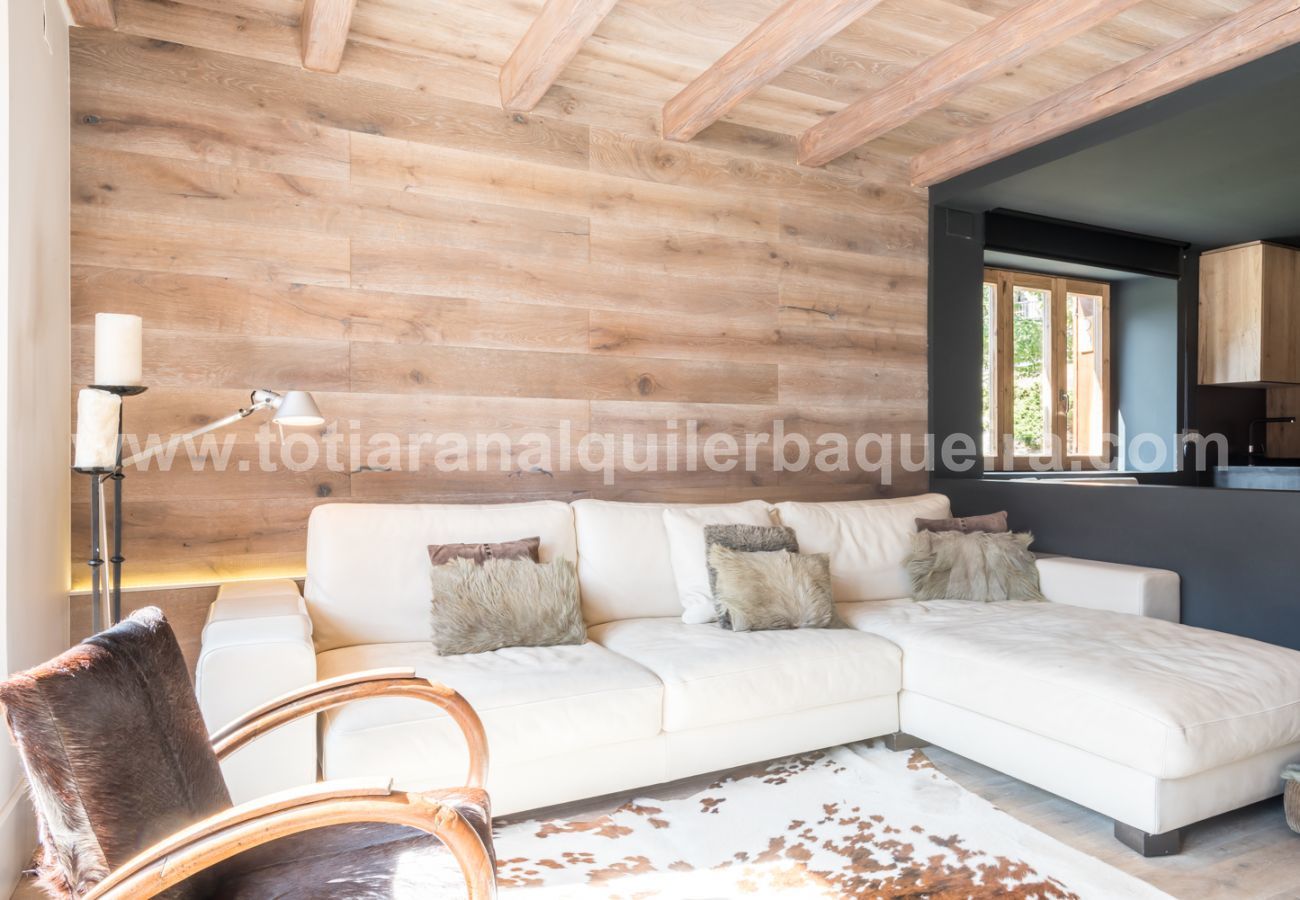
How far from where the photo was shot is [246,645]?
211 centimetres

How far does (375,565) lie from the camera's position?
2895 mm

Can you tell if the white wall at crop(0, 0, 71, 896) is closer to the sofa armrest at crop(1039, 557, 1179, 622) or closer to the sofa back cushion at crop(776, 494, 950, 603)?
the sofa back cushion at crop(776, 494, 950, 603)

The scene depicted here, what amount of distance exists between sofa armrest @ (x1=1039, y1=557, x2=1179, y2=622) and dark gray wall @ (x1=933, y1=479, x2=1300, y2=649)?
113 mm

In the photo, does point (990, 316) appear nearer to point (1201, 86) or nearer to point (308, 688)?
point (1201, 86)

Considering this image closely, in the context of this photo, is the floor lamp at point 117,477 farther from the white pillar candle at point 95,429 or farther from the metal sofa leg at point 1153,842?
the metal sofa leg at point 1153,842

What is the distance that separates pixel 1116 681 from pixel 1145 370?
4587 millimetres

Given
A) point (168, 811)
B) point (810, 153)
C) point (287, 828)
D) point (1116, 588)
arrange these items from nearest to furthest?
1. point (287, 828)
2. point (168, 811)
3. point (1116, 588)
4. point (810, 153)

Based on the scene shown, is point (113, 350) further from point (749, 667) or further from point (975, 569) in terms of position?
point (975, 569)

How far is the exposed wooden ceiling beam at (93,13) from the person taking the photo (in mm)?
2738

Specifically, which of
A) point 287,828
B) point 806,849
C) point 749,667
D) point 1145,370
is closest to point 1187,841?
point 806,849

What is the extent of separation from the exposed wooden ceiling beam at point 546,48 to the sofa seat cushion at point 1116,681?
2438mm

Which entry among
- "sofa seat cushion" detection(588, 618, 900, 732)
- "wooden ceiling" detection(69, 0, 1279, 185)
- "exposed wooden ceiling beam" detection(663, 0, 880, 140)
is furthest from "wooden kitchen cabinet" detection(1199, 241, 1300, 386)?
"sofa seat cushion" detection(588, 618, 900, 732)

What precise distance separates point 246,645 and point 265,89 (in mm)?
2171

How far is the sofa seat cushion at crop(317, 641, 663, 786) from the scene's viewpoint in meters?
2.20
